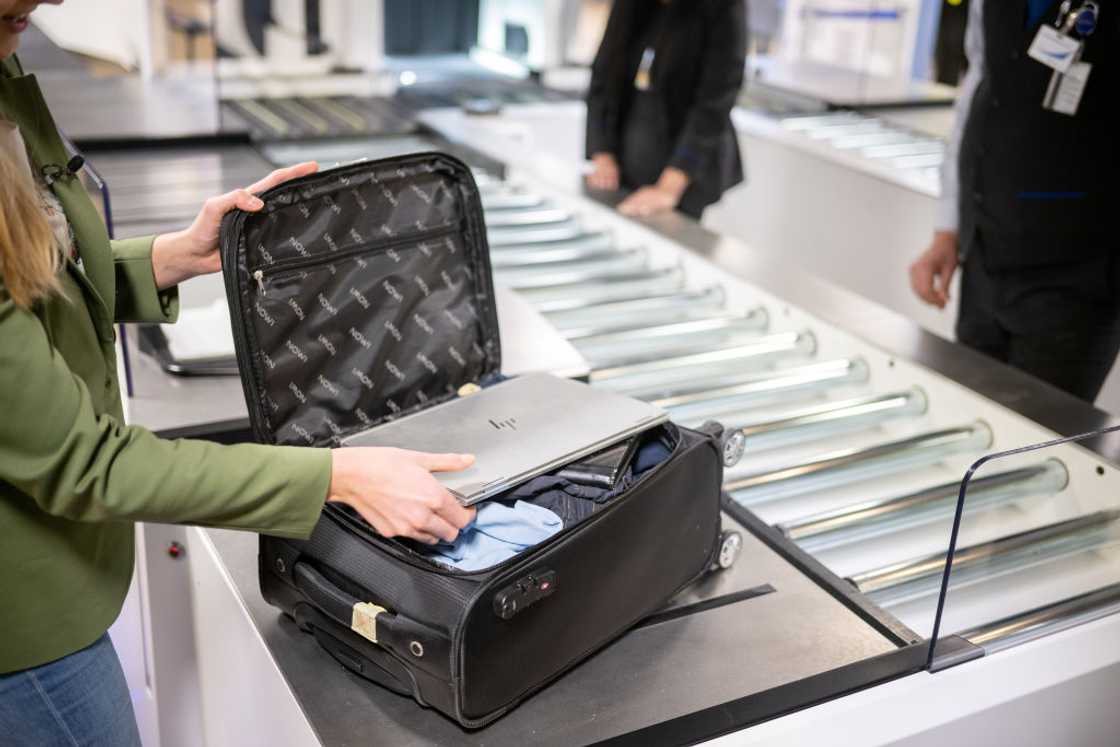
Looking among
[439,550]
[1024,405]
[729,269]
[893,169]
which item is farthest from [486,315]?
[893,169]

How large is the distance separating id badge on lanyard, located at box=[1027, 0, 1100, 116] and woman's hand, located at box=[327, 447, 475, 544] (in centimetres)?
172

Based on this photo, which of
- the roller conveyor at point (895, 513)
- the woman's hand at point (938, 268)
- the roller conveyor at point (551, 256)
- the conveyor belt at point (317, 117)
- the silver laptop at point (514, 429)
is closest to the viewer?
the silver laptop at point (514, 429)

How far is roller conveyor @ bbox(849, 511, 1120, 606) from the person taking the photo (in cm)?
145

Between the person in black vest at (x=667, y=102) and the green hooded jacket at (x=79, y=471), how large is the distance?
6.95 feet

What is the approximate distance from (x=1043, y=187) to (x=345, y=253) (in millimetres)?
1549

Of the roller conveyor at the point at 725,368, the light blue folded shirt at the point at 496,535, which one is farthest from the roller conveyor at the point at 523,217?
the light blue folded shirt at the point at 496,535

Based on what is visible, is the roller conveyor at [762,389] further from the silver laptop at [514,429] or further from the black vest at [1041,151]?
the silver laptop at [514,429]

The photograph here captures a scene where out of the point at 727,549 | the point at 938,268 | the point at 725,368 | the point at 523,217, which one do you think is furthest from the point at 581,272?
the point at 727,549

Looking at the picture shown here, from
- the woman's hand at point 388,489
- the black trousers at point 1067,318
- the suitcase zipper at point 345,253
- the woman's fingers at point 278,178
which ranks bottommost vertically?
the black trousers at point 1067,318

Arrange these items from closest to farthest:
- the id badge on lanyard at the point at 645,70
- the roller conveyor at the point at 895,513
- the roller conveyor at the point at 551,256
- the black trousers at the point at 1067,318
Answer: the roller conveyor at the point at 895,513 → the black trousers at the point at 1067,318 → the roller conveyor at the point at 551,256 → the id badge on lanyard at the point at 645,70

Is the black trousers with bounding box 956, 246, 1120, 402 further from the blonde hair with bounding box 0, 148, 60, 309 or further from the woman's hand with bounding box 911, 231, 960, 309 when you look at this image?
the blonde hair with bounding box 0, 148, 60, 309

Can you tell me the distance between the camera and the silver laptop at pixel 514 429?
1.31 metres

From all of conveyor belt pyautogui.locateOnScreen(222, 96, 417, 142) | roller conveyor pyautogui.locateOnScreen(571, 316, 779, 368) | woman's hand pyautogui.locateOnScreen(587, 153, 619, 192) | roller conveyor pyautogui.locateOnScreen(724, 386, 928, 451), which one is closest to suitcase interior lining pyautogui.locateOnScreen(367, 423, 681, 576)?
roller conveyor pyautogui.locateOnScreen(724, 386, 928, 451)

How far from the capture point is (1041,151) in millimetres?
2307
